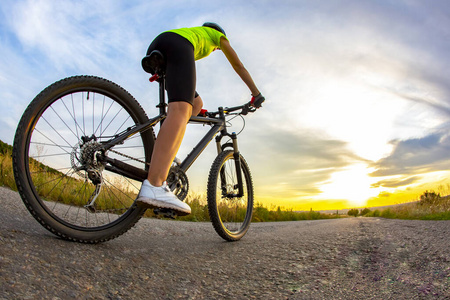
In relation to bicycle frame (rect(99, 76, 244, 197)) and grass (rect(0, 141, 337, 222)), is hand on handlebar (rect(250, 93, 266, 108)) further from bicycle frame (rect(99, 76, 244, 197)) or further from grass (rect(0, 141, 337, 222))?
grass (rect(0, 141, 337, 222))

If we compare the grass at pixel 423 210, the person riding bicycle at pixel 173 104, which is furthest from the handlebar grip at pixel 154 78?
the grass at pixel 423 210

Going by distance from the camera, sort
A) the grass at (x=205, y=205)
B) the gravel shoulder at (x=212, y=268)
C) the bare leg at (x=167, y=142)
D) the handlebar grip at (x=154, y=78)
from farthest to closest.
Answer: the grass at (x=205, y=205)
the handlebar grip at (x=154, y=78)
the bare leg at (x=167, y=142)
the gravel shoulder at (x=212, y=268)

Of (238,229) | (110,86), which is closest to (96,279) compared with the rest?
(110,86)

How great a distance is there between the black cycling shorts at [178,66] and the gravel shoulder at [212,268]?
134 centimetres

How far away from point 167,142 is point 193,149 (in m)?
0.99

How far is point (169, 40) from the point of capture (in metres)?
2.80

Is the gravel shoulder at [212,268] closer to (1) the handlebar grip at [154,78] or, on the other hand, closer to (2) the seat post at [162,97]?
(2) the seat post at [162,97]

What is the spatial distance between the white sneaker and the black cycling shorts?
2.44ft

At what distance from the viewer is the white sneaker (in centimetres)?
245

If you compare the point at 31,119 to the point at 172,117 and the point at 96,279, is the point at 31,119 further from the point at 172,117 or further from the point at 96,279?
the point at 96,279

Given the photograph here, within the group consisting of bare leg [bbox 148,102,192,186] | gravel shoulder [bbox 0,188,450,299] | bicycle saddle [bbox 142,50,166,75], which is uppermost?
bicycle saddle [bbox 142,50,166,75]

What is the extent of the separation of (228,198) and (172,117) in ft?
6.14

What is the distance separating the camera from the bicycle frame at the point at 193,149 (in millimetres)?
2744

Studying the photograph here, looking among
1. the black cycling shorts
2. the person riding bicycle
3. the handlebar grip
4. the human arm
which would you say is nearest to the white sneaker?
the person riding bicycle
